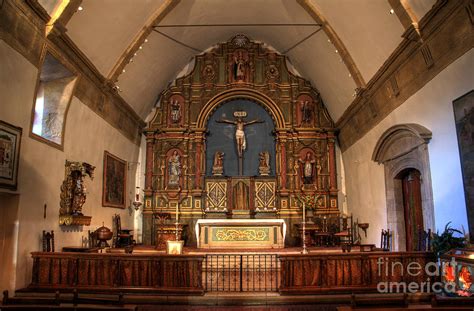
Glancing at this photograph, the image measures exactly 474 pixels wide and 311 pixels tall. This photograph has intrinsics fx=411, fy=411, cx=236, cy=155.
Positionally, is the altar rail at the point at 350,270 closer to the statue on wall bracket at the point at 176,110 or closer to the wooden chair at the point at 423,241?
the wooden chair at the point at 423,241

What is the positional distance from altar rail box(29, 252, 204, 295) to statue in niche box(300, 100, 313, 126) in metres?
10.3

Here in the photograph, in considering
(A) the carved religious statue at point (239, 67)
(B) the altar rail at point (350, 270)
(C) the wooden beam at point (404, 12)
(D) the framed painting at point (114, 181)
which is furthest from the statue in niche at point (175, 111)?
(B) the altar rail at point (350, 270)

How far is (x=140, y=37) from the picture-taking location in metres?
12.5

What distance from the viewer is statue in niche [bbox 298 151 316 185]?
16.3 meters

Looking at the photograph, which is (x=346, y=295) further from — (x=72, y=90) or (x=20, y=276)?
(x=72, y=90)

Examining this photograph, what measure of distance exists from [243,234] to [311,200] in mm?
3767

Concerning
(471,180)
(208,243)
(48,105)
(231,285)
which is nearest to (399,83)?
(471,180)

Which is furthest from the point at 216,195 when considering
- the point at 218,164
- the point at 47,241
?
the point at 47,241

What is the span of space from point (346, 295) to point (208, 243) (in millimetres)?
6636

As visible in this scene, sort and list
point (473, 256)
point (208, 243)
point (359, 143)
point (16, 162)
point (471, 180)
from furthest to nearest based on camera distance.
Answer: point (359, 143)
point (208, 243)
point (16, 162)
point (471, 180)
point (473, 256)

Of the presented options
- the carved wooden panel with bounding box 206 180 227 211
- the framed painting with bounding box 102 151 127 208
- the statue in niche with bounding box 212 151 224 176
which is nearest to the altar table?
A: the carved wooden panel with bounding box 206 180 227 211

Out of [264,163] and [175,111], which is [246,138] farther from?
[175,111]

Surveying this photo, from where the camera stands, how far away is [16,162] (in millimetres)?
7867

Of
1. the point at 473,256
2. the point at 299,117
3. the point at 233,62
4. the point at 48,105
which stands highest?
the point at 233,62
